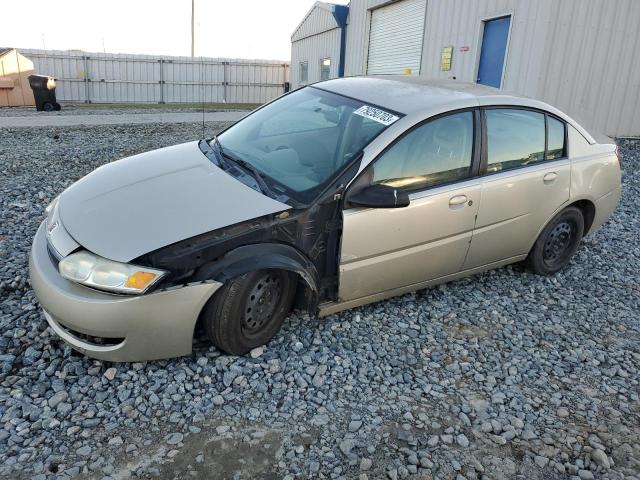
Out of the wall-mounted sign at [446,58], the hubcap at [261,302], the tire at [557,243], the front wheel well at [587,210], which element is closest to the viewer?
the hubcap at [261,302]

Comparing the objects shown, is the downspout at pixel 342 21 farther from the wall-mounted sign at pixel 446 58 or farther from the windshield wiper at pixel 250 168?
the windshield wiper at pixel 250 168

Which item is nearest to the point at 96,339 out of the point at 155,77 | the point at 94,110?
the point at 94,110

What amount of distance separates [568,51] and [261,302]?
891cm

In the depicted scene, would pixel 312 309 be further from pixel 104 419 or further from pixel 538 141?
pixel 538 141

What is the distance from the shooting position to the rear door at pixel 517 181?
3.56 metres

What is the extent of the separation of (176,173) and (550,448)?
2.66 m

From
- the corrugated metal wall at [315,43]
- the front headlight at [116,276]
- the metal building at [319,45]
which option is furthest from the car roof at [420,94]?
the corrugated metal wall at [315,43]

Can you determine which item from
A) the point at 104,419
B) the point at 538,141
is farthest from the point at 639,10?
the point at 104,419

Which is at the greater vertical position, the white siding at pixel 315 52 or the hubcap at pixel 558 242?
the white siding at pixel 315 52

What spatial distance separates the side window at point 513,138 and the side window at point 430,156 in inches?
8.5

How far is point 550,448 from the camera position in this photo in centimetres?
240

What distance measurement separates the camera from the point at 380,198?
2881 mm

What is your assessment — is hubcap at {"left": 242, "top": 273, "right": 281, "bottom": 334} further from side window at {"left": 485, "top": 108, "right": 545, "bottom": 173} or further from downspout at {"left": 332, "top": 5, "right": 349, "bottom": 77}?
downspout at {"left": 332, "top": 5, "right": 349, "bottom": 77}

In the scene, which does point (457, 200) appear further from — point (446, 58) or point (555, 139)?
point (446, 58)
